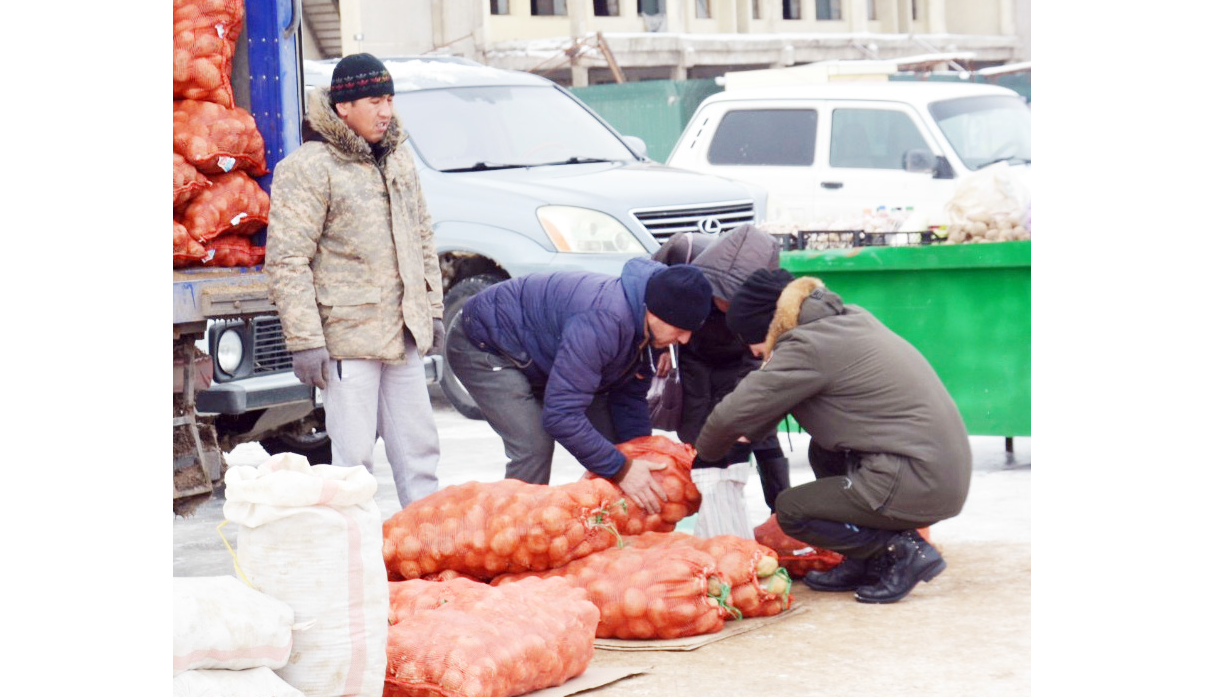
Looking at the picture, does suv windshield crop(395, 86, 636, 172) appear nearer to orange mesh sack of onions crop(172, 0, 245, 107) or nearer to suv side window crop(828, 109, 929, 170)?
suv side window crop(828, 109, 929, 170)

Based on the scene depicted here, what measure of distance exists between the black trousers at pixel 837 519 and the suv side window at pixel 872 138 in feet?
24.4

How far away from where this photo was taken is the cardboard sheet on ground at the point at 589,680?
437 cm

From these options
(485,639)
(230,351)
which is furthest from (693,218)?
(485,639)

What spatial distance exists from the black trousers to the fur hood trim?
52 cm

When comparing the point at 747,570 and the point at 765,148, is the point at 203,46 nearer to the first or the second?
the point at 747,570

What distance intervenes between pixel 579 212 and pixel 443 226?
0.87 metres

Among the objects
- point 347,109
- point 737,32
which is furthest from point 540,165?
point 737,32

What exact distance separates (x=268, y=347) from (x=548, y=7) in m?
24.3

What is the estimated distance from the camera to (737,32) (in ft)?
107

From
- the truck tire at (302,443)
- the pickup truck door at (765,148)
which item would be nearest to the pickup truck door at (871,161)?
the pickup truck door at (765,148)

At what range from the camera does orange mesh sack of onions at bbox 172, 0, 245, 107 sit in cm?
586

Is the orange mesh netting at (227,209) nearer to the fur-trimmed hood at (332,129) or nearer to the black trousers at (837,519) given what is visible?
the fur-trimmed hood at (332,129)

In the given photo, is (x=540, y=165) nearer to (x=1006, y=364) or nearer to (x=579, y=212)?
(x=579, y=212)

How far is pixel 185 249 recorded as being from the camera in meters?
5.74
